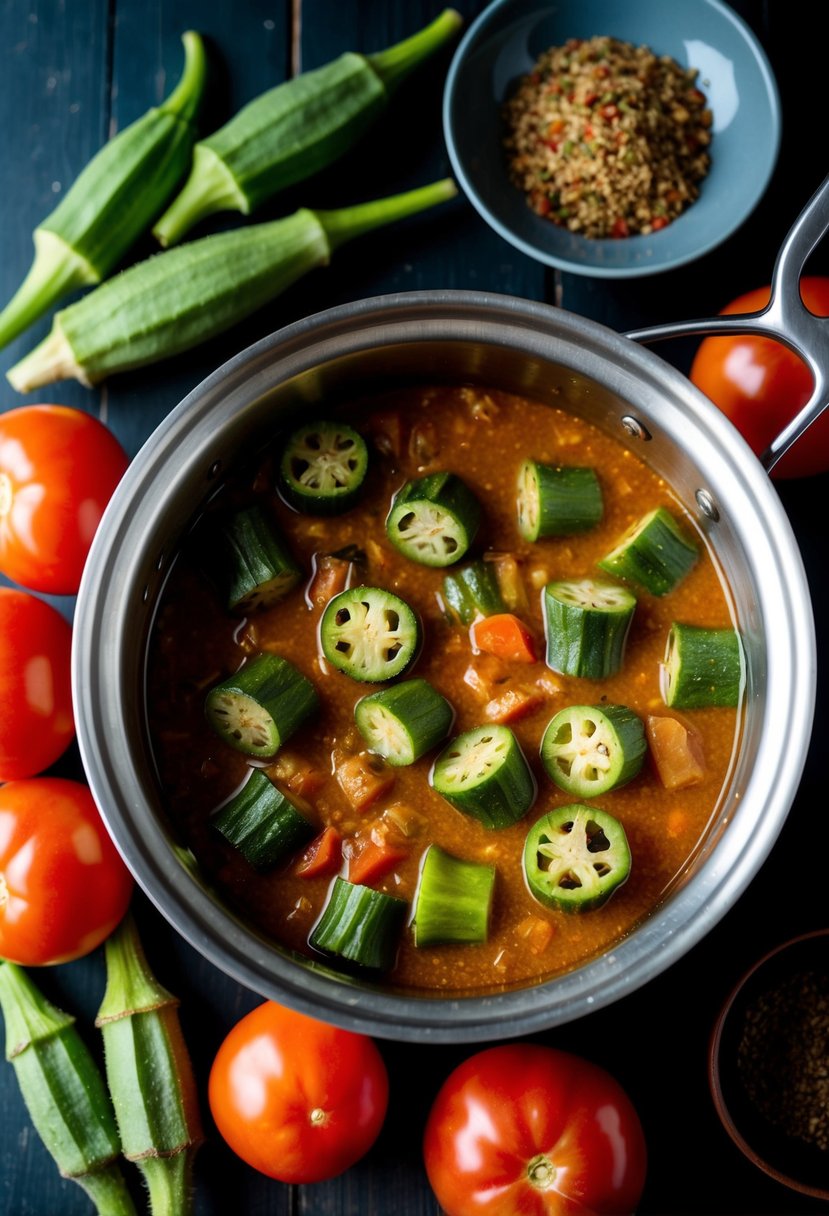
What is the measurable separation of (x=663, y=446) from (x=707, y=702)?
2.12 feet

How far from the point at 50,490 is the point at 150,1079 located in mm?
1556

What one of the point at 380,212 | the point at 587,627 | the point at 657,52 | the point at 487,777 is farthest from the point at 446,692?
the point at 657,52

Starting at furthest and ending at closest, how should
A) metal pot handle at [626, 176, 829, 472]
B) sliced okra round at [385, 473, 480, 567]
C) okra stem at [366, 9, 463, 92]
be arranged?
okra stem at [366, 9, 463, 92] → sliced okra round at [385, 473, 480, 567] → metal pot handle at [626, 176, 829, 472]

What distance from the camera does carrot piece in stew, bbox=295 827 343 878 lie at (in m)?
2.86

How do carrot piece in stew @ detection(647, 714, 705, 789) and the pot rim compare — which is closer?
the pot rim

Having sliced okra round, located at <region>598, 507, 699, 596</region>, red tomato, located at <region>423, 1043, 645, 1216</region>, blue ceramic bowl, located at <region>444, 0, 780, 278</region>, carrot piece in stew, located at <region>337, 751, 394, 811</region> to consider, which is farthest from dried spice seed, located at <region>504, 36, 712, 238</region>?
red tomato, located at <region>423, 1043, 645, 1216</region>

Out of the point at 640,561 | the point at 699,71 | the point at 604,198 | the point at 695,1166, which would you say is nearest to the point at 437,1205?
the point at 695,1166

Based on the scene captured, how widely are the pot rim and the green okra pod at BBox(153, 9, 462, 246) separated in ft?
2.81

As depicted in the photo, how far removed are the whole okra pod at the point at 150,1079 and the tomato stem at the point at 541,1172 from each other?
0.89m

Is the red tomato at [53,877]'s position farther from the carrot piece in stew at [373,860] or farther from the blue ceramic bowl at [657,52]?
the blue ceramic bowl at [657,52]

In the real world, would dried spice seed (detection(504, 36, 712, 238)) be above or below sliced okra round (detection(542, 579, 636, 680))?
above

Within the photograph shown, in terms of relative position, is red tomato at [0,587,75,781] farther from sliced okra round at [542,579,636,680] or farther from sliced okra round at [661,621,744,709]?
sliced okra round at [661,621,744,709]

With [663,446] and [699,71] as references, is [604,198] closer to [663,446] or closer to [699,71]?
[699,71]

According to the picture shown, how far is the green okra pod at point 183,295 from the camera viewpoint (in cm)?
325
